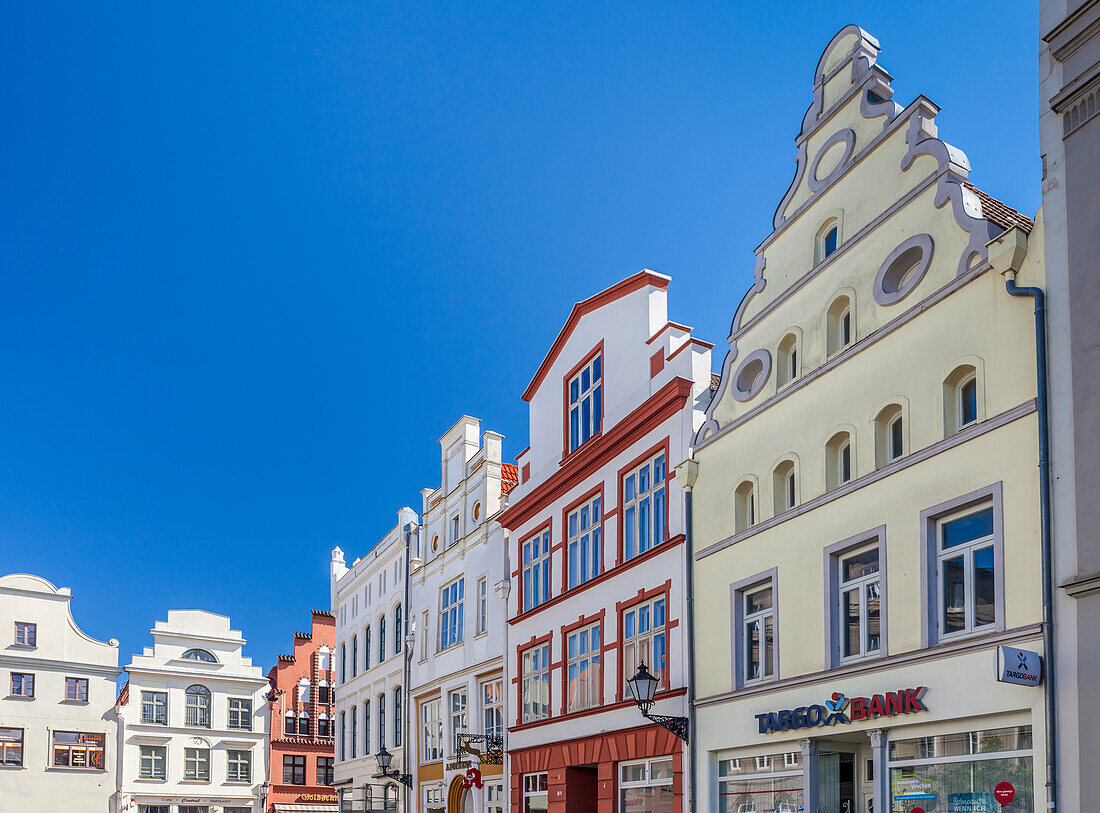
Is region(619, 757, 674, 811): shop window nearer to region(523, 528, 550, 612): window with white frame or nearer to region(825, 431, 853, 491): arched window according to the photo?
region(523, 528, 550, 612): window with white frame

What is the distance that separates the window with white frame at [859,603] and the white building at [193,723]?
43.0m

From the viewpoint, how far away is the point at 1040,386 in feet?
44.4

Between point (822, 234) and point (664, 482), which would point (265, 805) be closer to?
point (664, 482)

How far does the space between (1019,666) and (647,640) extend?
10820 mm

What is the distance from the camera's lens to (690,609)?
21.3m

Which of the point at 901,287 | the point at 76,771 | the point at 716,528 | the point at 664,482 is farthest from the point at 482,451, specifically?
the point at 76,771

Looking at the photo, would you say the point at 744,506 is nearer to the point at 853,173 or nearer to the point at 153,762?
the point at 853,173

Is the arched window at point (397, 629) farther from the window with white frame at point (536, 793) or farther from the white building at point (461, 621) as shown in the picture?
the window with white frame at point (536, 793)

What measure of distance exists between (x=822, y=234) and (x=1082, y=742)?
9.09 meters

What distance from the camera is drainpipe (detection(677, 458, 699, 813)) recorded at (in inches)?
809

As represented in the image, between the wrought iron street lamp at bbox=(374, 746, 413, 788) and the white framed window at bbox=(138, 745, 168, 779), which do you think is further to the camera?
the white framed window at bbox=(138, 745, 168, 779)

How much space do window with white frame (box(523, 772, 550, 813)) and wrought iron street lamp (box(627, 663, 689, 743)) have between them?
724cm

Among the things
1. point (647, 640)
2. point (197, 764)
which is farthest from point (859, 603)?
point (197, 764)

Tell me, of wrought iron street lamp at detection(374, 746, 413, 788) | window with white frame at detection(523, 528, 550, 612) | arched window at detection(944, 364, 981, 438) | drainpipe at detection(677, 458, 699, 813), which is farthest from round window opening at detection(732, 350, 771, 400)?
wrought iron street lamp at detection(374, 746, 413, 788)
